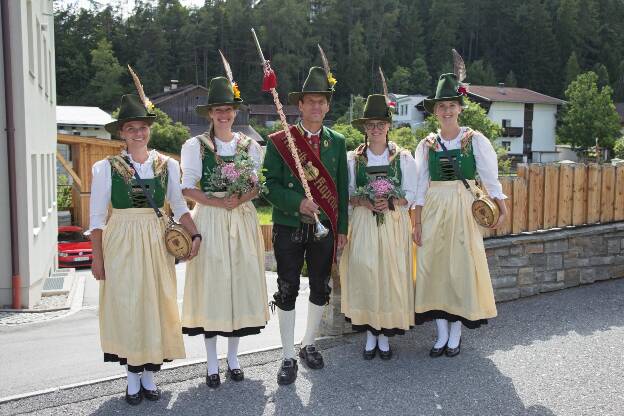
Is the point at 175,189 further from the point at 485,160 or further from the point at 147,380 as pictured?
the point at 485,160

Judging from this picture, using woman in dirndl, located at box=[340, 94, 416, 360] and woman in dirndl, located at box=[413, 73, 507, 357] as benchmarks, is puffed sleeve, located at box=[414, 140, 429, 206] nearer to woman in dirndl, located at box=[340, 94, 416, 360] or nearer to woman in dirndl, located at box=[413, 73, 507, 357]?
woman in dirndl, located at box=[413, 73, 507, 357]

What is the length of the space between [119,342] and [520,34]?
337ft

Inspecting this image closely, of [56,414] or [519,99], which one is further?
[519,99]

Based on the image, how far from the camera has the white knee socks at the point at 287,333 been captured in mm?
4805

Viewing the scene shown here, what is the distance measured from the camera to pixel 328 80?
191 inches

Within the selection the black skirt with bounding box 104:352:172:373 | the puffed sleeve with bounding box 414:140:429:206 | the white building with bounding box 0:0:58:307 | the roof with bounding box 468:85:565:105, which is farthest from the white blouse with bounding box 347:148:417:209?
the roof with bounding box 468:85:565:105

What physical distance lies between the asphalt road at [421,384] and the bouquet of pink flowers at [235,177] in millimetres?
1445

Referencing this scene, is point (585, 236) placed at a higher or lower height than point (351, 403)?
higher

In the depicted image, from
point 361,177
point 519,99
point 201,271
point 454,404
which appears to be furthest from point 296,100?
point 519,99

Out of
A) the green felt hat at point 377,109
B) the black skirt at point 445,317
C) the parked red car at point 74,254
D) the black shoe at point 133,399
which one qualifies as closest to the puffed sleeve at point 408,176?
the green felt hat at point 377,109

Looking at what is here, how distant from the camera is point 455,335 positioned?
5.21 meters

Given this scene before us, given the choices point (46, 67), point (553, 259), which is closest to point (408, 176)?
point (553, 259)

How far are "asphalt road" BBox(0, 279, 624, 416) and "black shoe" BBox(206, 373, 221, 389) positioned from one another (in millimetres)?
42

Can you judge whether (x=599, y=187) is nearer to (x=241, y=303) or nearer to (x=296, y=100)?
(x=296, y=100)
